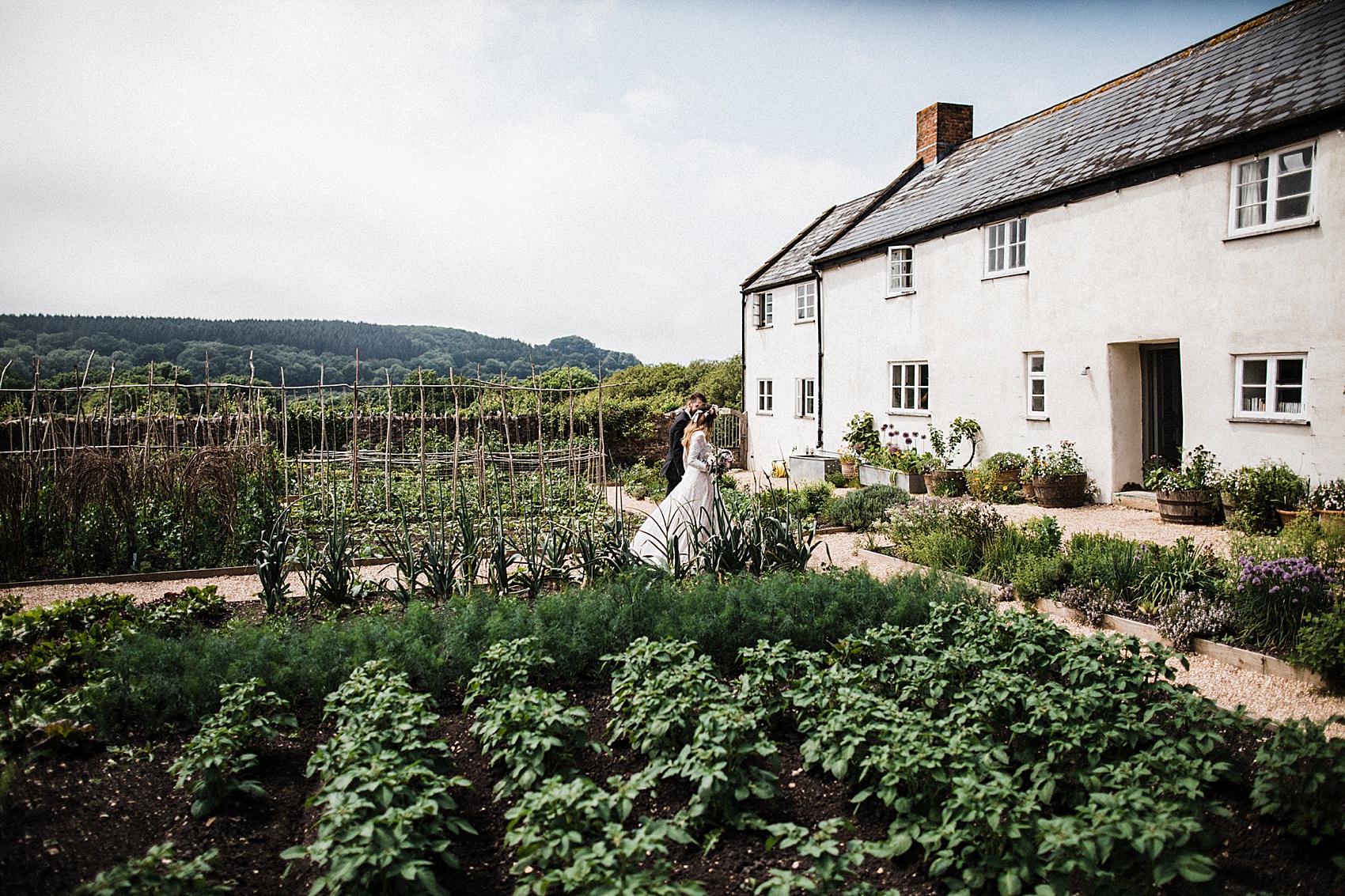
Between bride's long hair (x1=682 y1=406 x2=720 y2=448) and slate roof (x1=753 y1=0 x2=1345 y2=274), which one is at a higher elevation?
slate roof (x1=753 y1=0 x2=1345 y2=274)

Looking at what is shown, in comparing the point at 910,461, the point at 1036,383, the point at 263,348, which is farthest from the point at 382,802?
the point at 263,348

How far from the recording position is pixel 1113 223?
12.0 meters

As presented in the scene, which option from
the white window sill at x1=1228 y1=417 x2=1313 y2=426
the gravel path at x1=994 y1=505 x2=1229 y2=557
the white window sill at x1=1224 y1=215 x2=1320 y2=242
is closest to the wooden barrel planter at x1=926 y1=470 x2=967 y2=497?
the gravel path at x1=994 y1=505 x2=1229 y2=557

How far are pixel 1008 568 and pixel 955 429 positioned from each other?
7.85 metres

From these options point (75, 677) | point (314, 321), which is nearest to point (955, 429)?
point (75, 677)

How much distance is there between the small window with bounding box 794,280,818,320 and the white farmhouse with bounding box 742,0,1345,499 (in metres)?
0.88

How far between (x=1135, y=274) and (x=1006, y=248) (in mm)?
2739

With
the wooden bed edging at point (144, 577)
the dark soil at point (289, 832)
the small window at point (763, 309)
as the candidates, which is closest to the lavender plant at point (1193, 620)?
the dark soil at point (289, 832)

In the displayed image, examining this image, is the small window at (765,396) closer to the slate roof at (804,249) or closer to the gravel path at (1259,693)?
the slate roof at (804,249)

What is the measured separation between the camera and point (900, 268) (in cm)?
1661

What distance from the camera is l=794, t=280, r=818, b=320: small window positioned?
19641mm

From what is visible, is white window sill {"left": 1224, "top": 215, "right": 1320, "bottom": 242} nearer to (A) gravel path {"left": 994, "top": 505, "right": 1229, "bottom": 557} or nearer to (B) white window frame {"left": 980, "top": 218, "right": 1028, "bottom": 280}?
(B) white window frame {"left": 980, "top": 218, "right": 1028, "bottom": 280}

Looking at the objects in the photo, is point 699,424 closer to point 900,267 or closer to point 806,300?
point 900,267

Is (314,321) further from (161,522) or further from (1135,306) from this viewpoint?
(1135,306)
